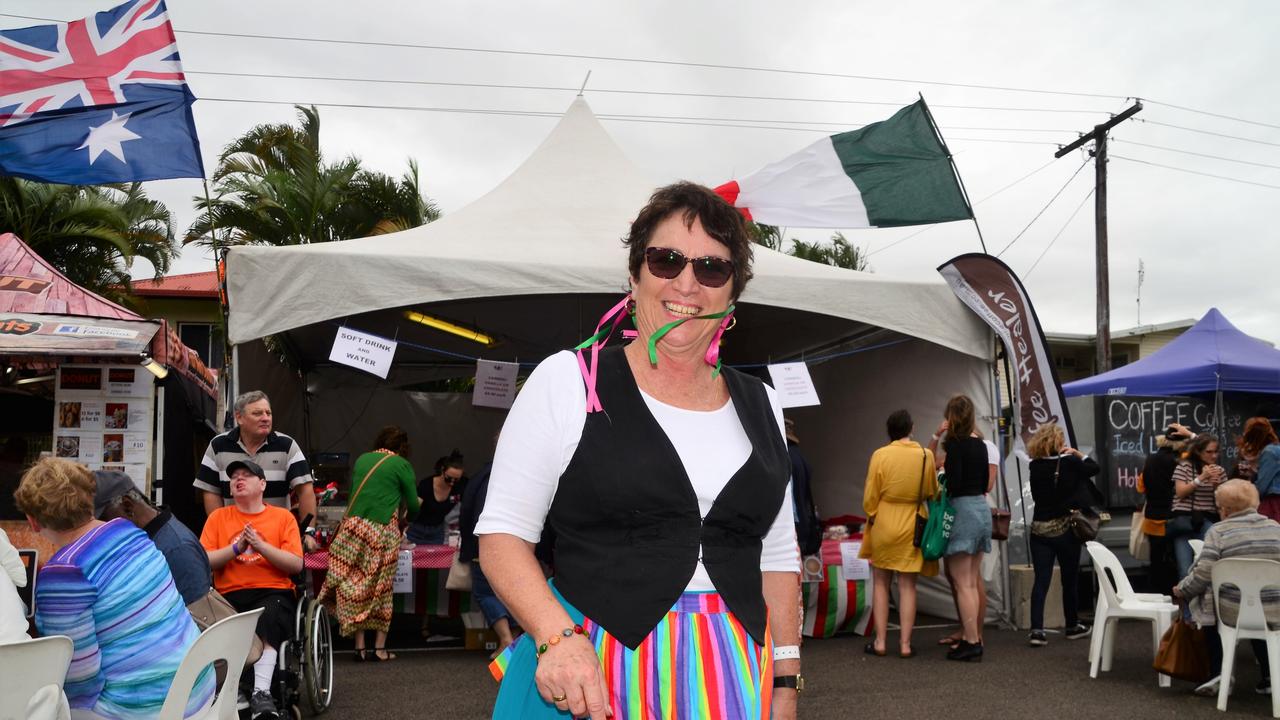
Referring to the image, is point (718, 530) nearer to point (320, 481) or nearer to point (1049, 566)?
point (1049, 566)

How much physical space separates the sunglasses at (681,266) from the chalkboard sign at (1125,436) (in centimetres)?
989

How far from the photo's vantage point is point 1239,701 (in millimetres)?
6008

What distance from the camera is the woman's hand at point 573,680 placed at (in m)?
1.38

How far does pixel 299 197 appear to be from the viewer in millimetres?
17094

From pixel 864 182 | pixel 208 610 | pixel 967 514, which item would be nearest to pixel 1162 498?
pixel 967 514

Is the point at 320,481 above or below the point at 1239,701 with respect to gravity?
above

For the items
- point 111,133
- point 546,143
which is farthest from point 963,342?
point 111,133

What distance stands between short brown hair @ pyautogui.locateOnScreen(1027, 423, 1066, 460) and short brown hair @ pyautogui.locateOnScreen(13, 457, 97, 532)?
6.49m

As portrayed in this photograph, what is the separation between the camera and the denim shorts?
7.08 metres

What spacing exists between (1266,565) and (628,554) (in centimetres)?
535

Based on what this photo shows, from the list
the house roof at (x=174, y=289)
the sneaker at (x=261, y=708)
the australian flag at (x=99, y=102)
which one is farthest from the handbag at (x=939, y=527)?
the house roof at (x=174, y=289)

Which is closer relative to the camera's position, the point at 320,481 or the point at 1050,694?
the point at 1050,694

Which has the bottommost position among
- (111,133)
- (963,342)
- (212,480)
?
(212,480)

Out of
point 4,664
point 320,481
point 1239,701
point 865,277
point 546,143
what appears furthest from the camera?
point 320,481
